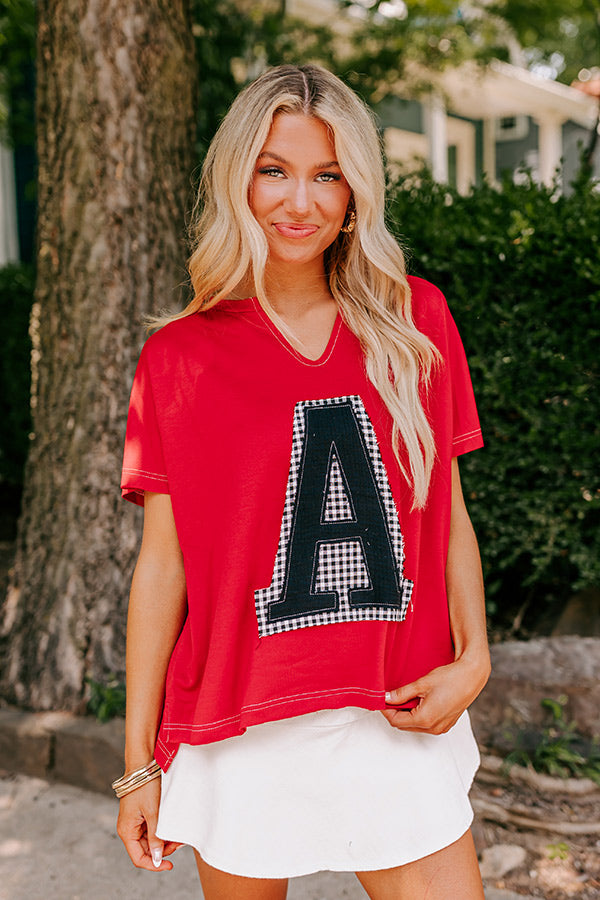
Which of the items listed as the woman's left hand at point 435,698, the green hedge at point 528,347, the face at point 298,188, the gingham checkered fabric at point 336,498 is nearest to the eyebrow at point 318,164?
the face at point 298,188

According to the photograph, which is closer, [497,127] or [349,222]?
[349,222]

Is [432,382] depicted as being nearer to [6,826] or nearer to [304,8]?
[6,826]

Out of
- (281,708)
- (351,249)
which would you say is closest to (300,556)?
(281,708)

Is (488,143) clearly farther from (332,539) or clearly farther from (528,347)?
(332,539)

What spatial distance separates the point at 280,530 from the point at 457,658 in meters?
0.42

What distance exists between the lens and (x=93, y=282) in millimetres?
3395

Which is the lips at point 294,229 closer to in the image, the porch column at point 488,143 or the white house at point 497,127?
the white house at point 497,127

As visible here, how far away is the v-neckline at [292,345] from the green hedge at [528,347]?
1.60 m

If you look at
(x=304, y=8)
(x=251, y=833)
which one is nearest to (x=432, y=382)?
(x=251, y=833)

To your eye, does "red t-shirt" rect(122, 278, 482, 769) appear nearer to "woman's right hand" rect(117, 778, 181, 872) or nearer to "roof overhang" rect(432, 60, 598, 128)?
"woman's right hand" rect(117, 778, 181, 872)

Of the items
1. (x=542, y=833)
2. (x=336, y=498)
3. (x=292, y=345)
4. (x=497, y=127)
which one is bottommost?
(x=542, y=833)

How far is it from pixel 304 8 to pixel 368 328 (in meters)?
7.89

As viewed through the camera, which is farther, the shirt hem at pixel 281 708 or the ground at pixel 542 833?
the ground at pixel 542 833

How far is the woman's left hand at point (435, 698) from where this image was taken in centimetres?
151
